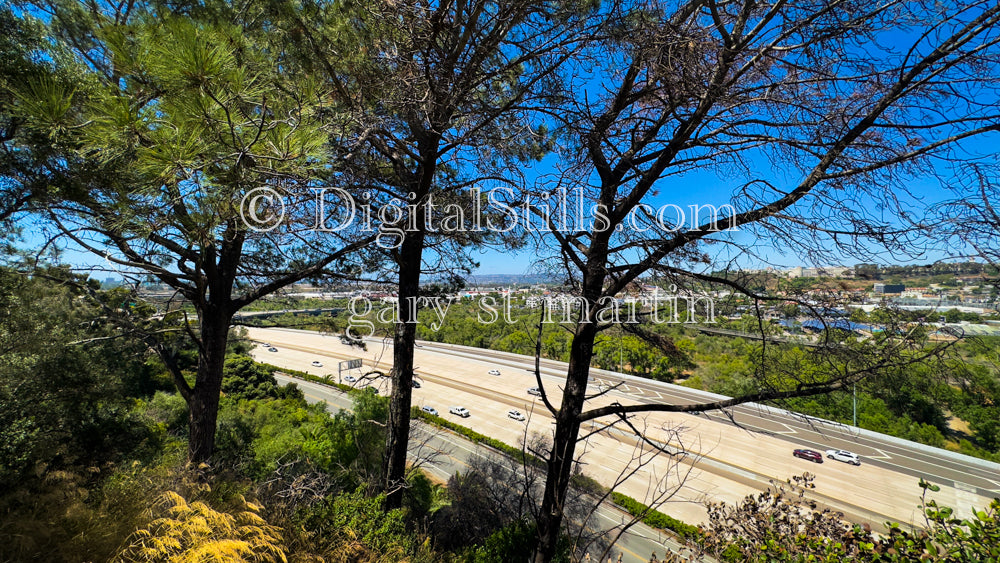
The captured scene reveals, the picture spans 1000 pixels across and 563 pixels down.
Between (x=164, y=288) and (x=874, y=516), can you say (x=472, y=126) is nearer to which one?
Answer: (x=164, y=288)

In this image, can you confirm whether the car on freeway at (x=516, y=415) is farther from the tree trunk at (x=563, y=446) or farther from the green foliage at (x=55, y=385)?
the tree trunk at (x=563, y=446)

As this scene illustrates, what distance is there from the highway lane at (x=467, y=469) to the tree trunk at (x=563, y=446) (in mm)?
2348

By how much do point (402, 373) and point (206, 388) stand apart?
7.12 ft

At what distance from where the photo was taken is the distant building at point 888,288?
1.70 m

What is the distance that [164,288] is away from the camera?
11.1 feet

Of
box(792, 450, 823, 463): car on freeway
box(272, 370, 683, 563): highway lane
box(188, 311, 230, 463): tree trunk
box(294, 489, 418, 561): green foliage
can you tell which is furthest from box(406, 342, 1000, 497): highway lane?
box(188, 311, 230, 463): tree trunk

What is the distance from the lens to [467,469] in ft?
35.8

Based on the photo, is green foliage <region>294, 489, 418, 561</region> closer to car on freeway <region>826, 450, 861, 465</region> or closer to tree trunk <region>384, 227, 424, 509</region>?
tree trunk <region>384, 227, 424, 509</region>

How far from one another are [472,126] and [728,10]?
1.84 meters

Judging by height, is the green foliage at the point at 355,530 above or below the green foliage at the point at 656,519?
above

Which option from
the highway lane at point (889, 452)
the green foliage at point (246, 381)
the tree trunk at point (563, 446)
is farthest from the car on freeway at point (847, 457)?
the green foliage at point (246, 381)

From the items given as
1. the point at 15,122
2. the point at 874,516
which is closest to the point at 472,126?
the point at 15,122

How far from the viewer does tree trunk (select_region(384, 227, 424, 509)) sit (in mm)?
3227

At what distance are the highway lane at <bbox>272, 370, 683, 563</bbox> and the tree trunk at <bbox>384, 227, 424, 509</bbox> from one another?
0.93 m
